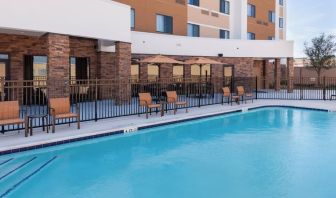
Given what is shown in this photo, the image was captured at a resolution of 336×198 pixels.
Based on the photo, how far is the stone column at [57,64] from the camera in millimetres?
13695

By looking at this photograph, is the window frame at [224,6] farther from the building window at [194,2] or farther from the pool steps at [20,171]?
the pool steps at [20,171]

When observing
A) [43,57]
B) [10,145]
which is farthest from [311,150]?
[43,57]

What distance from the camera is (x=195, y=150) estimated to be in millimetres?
9625

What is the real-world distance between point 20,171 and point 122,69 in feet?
34.2

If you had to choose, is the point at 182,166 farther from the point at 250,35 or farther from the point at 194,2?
the point at 250,35

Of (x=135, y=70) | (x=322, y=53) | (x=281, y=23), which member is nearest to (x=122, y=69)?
(x=135, y=70)

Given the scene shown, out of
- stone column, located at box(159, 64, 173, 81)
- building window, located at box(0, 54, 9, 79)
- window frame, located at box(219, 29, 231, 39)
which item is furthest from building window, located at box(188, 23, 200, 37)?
building window, located at box(0, 54, 9, 79)

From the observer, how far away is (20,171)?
7.43 meters

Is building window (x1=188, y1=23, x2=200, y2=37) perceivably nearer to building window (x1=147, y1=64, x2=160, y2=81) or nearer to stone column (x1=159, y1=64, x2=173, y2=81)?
stone column (x1=159, y1=64, x2=173, y2=81)

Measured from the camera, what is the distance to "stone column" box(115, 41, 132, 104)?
56.0 feet

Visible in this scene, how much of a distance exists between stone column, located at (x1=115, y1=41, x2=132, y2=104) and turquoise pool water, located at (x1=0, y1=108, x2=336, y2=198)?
16.6 feet

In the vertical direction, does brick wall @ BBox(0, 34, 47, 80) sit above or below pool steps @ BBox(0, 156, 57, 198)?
above

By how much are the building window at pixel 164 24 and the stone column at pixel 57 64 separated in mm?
11541

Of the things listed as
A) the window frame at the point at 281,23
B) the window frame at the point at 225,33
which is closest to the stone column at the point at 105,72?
the window frame at the point at 225,33
